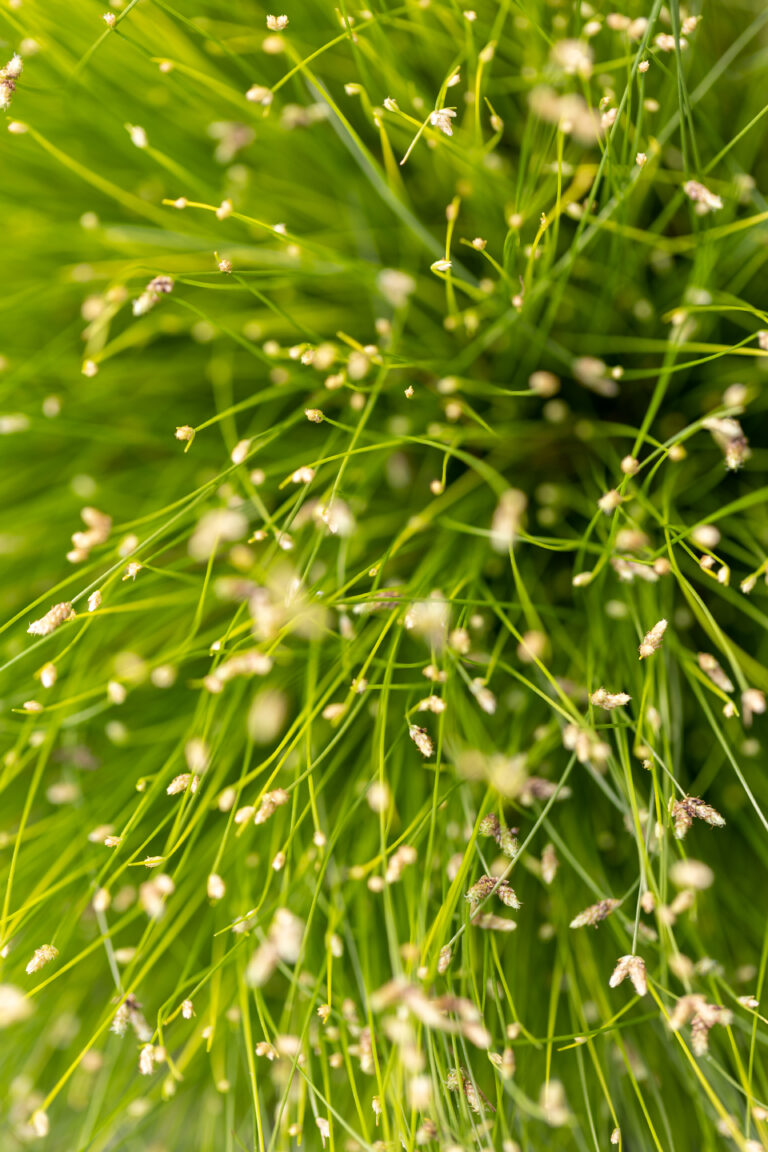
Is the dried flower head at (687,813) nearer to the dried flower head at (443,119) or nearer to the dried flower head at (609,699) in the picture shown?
the dried flower head at (609,699)

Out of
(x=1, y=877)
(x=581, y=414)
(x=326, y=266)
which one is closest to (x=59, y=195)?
(x=326, y=266)

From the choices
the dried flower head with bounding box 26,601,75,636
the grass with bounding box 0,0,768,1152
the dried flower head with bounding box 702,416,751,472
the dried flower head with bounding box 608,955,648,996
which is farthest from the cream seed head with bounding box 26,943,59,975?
the dried flower head with bounding box 702,416,751,472

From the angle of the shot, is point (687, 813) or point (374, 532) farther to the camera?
point (374, 532)

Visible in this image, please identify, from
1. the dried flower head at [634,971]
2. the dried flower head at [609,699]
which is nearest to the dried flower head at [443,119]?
the dried flower head at [609,699]

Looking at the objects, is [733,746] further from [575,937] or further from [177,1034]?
[177,1034]

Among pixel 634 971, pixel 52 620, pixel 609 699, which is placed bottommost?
pixel 634 971

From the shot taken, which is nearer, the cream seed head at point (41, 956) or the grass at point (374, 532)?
the cream seed head at point (41, 956)

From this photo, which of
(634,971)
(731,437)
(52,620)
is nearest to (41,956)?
(52,620)

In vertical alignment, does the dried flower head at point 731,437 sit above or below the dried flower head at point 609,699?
above

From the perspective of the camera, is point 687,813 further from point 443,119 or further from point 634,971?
point 443,119
